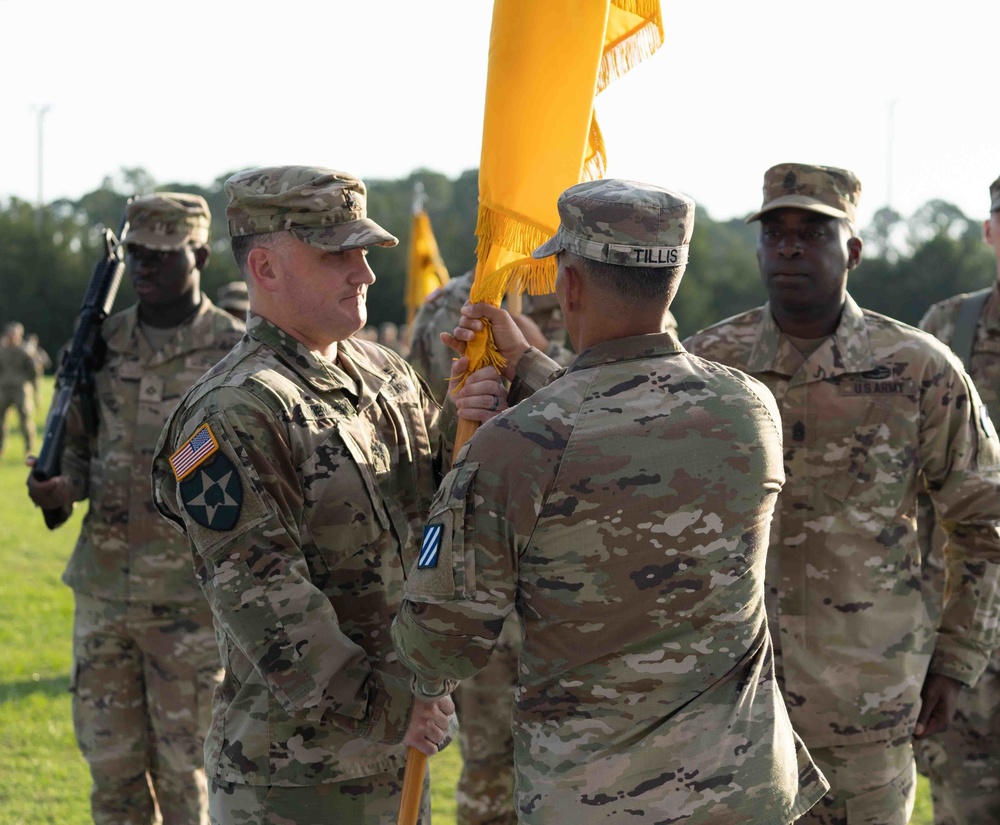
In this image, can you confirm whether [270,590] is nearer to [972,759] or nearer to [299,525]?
[299,525]

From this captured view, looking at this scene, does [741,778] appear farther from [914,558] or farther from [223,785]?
[914,558]

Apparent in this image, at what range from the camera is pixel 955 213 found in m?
62.7

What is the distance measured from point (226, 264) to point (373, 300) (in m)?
6.43

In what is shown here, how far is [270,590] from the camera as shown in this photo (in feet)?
9.20

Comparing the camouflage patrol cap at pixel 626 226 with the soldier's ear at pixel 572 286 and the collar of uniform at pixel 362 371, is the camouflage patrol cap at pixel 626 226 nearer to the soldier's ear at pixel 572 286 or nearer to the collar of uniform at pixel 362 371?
the soldier's ear at pixel 572 286

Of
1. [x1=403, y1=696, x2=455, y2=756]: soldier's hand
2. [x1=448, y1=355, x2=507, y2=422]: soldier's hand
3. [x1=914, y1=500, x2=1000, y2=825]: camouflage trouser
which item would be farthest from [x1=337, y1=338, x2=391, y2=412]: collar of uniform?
[x1=914, y1=500, x2=1000, y2=825]: camouflage trouser

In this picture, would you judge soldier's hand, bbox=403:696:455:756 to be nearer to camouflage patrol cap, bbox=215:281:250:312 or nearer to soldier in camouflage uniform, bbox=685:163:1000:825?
Result: soldier in camouflage uniform, bbox=685:163:1000:825

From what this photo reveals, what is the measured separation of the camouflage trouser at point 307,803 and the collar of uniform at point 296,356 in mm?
1027

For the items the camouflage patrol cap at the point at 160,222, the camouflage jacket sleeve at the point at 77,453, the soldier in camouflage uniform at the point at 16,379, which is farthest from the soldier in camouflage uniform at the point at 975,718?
the soldier in camouflage uniform at the point at 16,379

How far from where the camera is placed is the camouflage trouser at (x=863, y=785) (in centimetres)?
384

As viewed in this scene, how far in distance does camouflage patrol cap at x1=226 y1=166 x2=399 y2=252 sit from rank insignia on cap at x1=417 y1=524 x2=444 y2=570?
896mm

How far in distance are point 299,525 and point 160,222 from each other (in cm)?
275

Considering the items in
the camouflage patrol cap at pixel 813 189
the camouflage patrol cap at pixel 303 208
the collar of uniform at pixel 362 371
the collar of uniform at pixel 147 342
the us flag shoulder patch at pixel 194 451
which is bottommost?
the collar of uniform at pixel 147 342

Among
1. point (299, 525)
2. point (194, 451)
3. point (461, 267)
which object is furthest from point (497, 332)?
point (461, 267)
